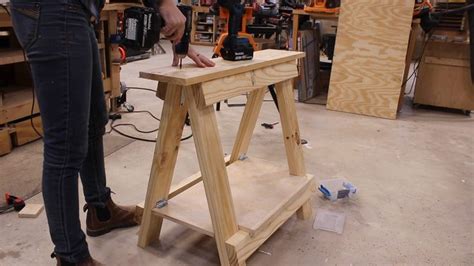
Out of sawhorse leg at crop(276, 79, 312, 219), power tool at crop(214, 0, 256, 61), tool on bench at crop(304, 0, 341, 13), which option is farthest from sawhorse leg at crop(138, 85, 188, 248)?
tool on bench at crop(304, 0, 341, 13)

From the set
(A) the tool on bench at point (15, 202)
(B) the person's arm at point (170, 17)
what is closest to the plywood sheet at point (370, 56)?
(B) the person's arm at point (170, 17)

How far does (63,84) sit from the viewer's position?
1021 millimetres

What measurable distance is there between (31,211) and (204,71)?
1.00 m

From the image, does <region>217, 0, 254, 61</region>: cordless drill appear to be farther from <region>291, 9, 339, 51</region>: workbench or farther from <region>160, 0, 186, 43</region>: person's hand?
<region>291, 9, 339, 51</region>: workbench

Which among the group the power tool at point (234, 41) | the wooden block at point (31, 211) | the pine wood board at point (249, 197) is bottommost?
the wooden block at point (31, 211)

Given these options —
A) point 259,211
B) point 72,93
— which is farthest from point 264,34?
point 72,93

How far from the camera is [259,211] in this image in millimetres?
1438

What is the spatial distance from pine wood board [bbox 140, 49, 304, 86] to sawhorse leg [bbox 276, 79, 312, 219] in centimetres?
13

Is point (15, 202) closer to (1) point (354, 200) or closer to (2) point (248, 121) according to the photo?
(2) point (248, 121)

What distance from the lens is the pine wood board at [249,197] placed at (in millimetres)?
1380

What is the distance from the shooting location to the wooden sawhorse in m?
1.22

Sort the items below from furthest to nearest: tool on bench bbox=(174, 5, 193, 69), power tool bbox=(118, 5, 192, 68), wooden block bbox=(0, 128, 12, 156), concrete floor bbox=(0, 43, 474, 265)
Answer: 1. wooden block bbox=(0, 128, 12, 156)
2. concrete floor bbox=(0, 43, 474, 265)
3. tool on bench bbox=(174, 5, 193, 69)
4. power tool bbox=(118, 5, 192, 68)

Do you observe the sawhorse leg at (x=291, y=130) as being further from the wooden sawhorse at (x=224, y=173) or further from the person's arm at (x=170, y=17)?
the person's arm at (x=170, y=17)

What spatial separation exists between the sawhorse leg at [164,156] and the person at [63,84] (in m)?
0.17
